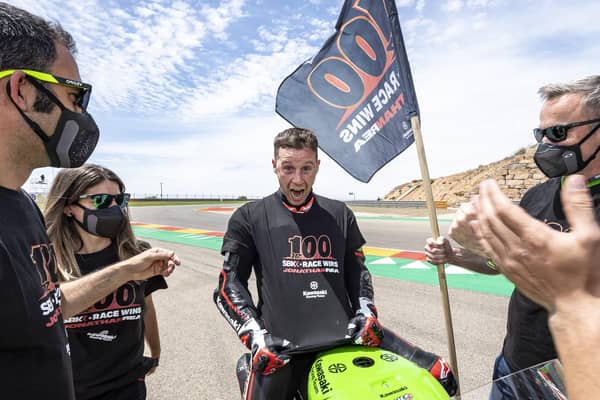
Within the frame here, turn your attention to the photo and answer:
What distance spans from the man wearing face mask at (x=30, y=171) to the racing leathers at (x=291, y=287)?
896mm

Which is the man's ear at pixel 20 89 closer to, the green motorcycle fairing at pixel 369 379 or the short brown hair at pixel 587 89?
the green motorcycle fairing at pixel 369 379

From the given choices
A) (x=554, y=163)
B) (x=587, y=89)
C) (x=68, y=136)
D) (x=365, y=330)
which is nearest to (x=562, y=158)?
(x=554, y=163)

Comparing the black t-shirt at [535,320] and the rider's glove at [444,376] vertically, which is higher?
the black t-shirt at [535,320]

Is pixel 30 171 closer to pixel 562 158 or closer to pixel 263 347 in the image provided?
pixel 263 347

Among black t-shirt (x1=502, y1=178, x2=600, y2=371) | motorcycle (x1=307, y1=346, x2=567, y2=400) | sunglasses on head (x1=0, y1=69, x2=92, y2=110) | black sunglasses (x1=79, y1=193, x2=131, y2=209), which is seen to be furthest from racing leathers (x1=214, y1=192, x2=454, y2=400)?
sunglasses on head (x1=0, y1=69, x2=92, y2=110)

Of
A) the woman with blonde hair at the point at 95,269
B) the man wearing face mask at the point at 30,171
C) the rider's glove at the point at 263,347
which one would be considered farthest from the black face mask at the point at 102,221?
the rider's glove at the point at 263,347

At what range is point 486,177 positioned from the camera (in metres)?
39.6

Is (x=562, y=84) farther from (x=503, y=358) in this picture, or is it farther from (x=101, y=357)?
(x=101, y=357)

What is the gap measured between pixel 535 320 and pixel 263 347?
5.13 ft

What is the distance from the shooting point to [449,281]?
643 centimetres

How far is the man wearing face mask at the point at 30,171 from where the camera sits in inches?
40.4

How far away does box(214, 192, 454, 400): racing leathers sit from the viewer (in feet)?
5.78

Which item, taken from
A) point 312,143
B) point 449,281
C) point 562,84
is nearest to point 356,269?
point 312,143

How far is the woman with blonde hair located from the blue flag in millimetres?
1688
